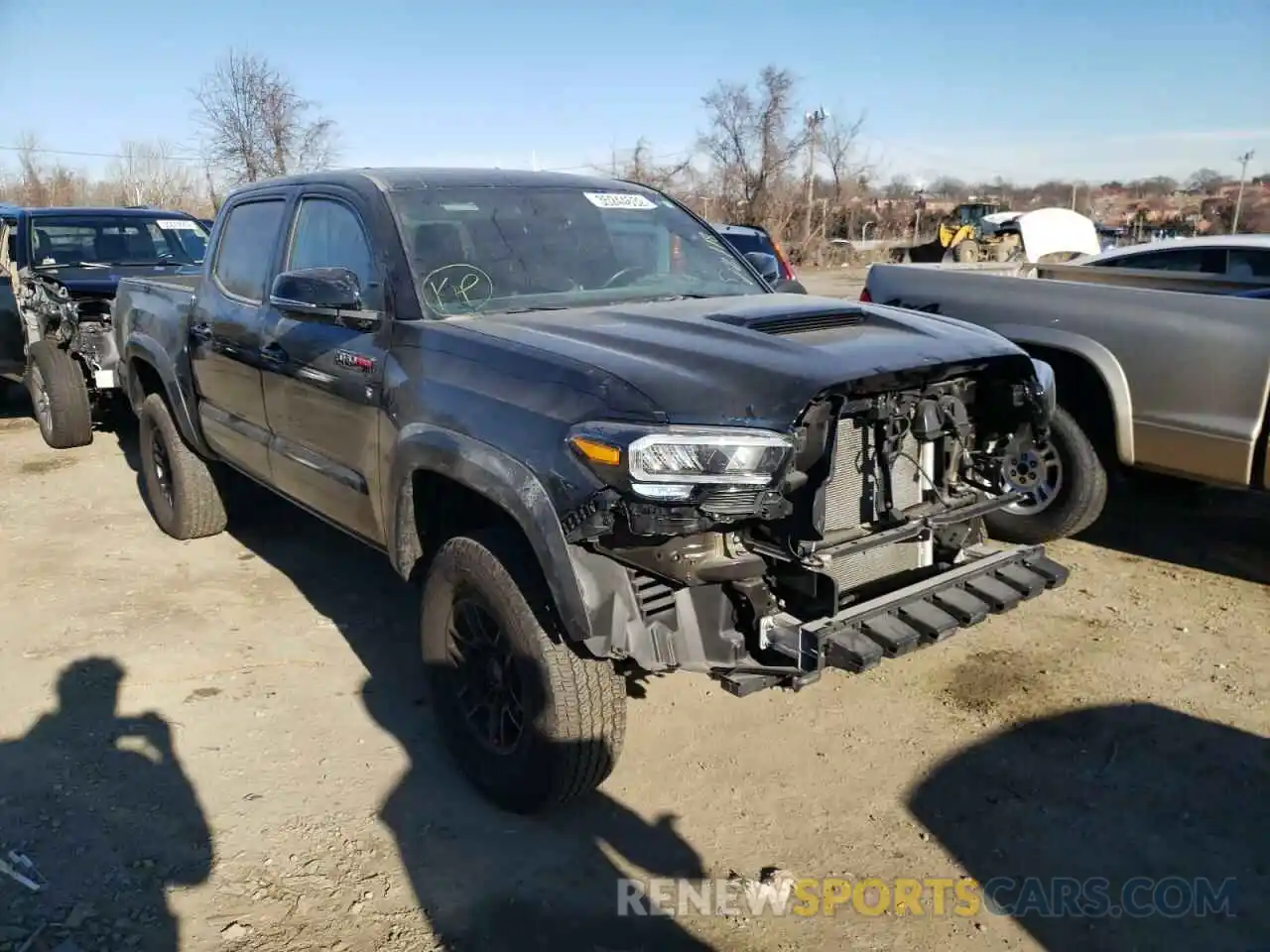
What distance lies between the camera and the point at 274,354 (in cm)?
413

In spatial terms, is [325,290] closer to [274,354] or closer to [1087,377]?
[274,354]

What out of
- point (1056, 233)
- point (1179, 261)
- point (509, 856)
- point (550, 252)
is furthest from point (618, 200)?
point (1056, 233)

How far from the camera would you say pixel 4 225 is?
28.8 ft

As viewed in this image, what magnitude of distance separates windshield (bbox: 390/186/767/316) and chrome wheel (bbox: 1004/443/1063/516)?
6.50 ft

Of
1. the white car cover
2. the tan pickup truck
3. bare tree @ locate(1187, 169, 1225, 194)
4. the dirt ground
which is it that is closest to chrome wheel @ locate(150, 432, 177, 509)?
the dirt ground

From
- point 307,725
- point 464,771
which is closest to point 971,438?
point 464,771

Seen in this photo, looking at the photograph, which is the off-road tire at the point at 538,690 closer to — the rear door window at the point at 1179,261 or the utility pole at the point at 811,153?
the rear door window at the point at 1179,261

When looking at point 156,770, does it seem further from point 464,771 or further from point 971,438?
point 971,438

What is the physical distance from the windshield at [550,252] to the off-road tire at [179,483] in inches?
106

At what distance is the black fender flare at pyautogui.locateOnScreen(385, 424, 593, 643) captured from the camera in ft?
8.84

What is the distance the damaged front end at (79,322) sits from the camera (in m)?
7.49

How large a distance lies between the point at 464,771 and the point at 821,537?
1.48m

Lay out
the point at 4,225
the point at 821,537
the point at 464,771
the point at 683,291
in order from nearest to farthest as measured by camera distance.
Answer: the point at 821,537, the point at 464,771, the point at 683,291, the point at 4,225

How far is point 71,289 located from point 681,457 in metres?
6.81
